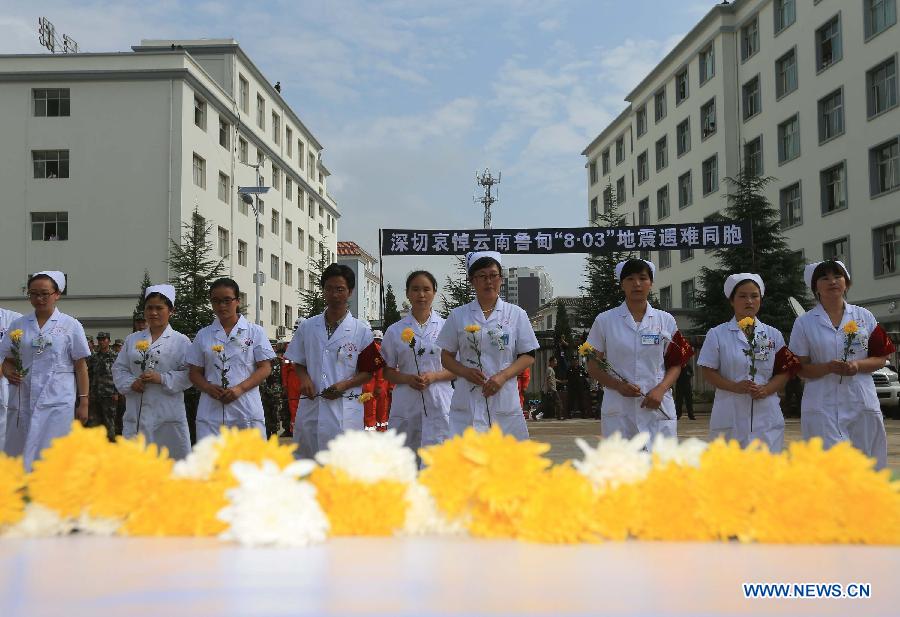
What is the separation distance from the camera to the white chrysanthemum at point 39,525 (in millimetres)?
1669

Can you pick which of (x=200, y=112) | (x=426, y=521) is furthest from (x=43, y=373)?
(x=200, y=112)

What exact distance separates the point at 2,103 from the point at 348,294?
30.3 m

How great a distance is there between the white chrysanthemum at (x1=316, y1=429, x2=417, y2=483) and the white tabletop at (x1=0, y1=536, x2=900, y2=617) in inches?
6.8

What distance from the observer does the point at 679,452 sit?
176 centimetres

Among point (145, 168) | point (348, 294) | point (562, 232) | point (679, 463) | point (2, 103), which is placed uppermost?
point (2, 103)

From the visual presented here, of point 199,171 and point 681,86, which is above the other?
point 681,86

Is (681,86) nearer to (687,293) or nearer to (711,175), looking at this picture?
(711,175)

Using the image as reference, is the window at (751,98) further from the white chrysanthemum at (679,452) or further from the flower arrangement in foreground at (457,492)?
the flower arrangement in foreground at (457,492)

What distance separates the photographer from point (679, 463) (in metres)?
1.72

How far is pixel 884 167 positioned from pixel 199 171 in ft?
80.7

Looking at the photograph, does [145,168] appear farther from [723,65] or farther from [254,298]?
[723,65]

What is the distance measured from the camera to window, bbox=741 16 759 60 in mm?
32819

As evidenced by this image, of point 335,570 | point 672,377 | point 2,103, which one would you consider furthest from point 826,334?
point 2,103

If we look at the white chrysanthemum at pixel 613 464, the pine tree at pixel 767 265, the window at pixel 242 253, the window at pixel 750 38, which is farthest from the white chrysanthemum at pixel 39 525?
the window at pixel 242 253
